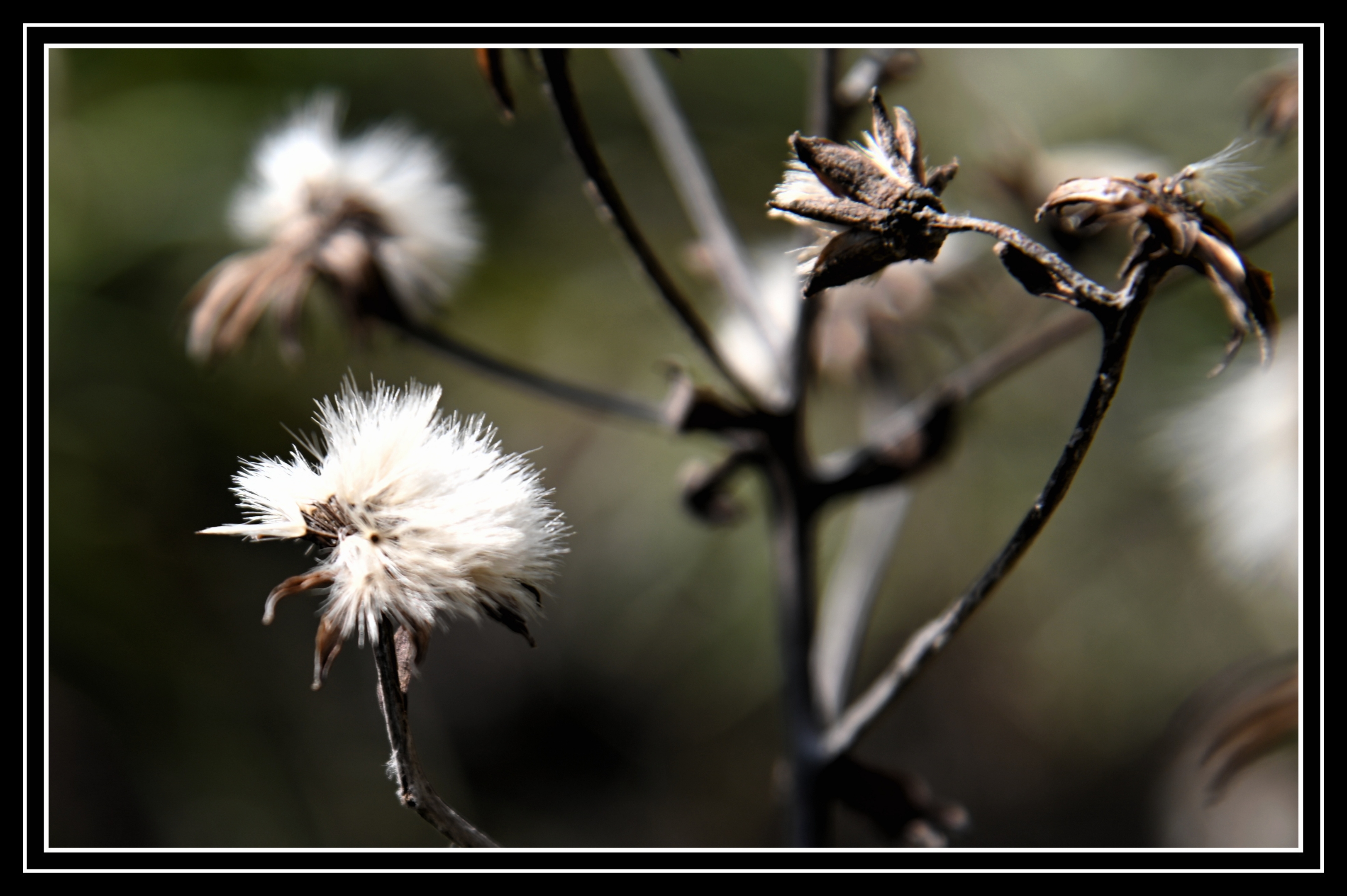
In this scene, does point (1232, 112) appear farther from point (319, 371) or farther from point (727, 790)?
point (319, 371)

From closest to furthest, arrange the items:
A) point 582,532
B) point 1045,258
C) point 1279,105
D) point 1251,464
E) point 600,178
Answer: point 1045,258
point 600,178
point 1279,105
point 1251,464
point 582,532

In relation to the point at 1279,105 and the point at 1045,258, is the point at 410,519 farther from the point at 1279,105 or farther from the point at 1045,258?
the point at 1279,105

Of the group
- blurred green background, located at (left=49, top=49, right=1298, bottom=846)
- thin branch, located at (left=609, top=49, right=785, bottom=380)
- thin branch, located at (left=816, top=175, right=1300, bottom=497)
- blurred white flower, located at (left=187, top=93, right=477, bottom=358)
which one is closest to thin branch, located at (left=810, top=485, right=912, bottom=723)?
thin branch, located at (left=816, top=175, right=1300, bottom=497)

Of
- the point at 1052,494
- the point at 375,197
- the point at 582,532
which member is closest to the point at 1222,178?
the point at 1052,494

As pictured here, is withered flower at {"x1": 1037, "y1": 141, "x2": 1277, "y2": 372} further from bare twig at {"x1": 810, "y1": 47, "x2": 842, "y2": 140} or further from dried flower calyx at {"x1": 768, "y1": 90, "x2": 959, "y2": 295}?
bare twig at {"x1": 810, "y1": 47, "x2": 842, "y2": 140}

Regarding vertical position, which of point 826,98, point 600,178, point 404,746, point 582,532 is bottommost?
point 404,746

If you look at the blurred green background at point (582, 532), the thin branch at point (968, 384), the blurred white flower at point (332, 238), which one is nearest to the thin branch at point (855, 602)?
the thin branch at point (968, 384)
